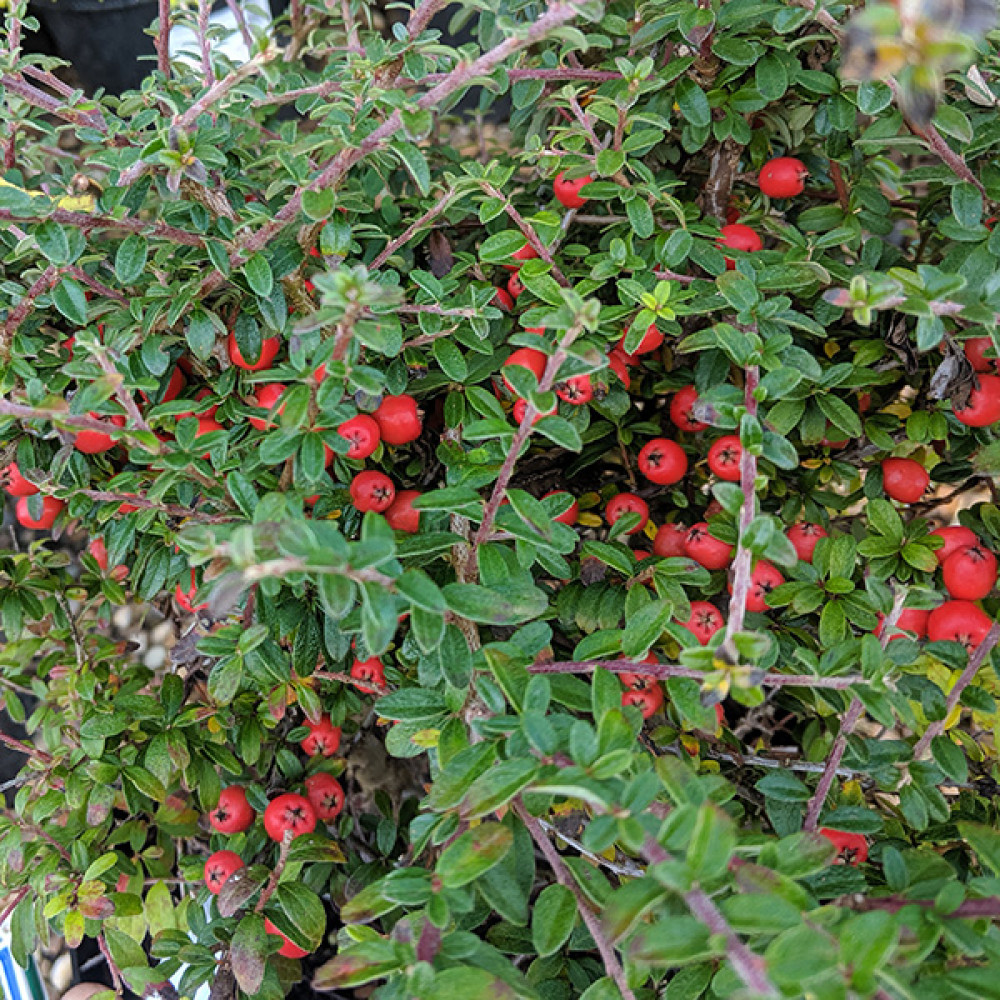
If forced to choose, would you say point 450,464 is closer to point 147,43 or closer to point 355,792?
point 355,792

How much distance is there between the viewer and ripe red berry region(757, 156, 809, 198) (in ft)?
5.07

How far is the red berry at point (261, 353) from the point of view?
4.74 ft

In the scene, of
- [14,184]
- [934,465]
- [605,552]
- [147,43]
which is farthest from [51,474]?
[147,43]

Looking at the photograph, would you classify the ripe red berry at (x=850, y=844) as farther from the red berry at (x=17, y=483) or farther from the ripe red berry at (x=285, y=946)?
the red berry at (x=17, y=483)

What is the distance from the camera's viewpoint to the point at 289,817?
149 centimetres

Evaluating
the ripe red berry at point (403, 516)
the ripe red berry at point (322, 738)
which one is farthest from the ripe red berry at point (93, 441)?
the ripe red berry at point (322, 738)

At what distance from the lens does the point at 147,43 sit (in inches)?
116

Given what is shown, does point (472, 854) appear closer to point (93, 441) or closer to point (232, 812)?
point (232, 812)

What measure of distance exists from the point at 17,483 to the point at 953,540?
1.63m

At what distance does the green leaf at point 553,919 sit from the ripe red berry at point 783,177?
1.27 metres

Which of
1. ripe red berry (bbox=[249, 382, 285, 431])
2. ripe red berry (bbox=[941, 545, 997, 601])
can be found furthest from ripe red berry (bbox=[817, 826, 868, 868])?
ripe red berry (bbox=[249, 382, 285, 431])

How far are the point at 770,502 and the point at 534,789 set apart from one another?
928mm

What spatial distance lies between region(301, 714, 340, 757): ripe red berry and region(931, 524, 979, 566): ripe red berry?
113 centimetres

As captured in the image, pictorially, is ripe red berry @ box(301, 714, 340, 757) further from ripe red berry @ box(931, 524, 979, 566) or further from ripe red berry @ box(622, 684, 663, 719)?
ripe red berry @ box(931, 524, 979, 566)
